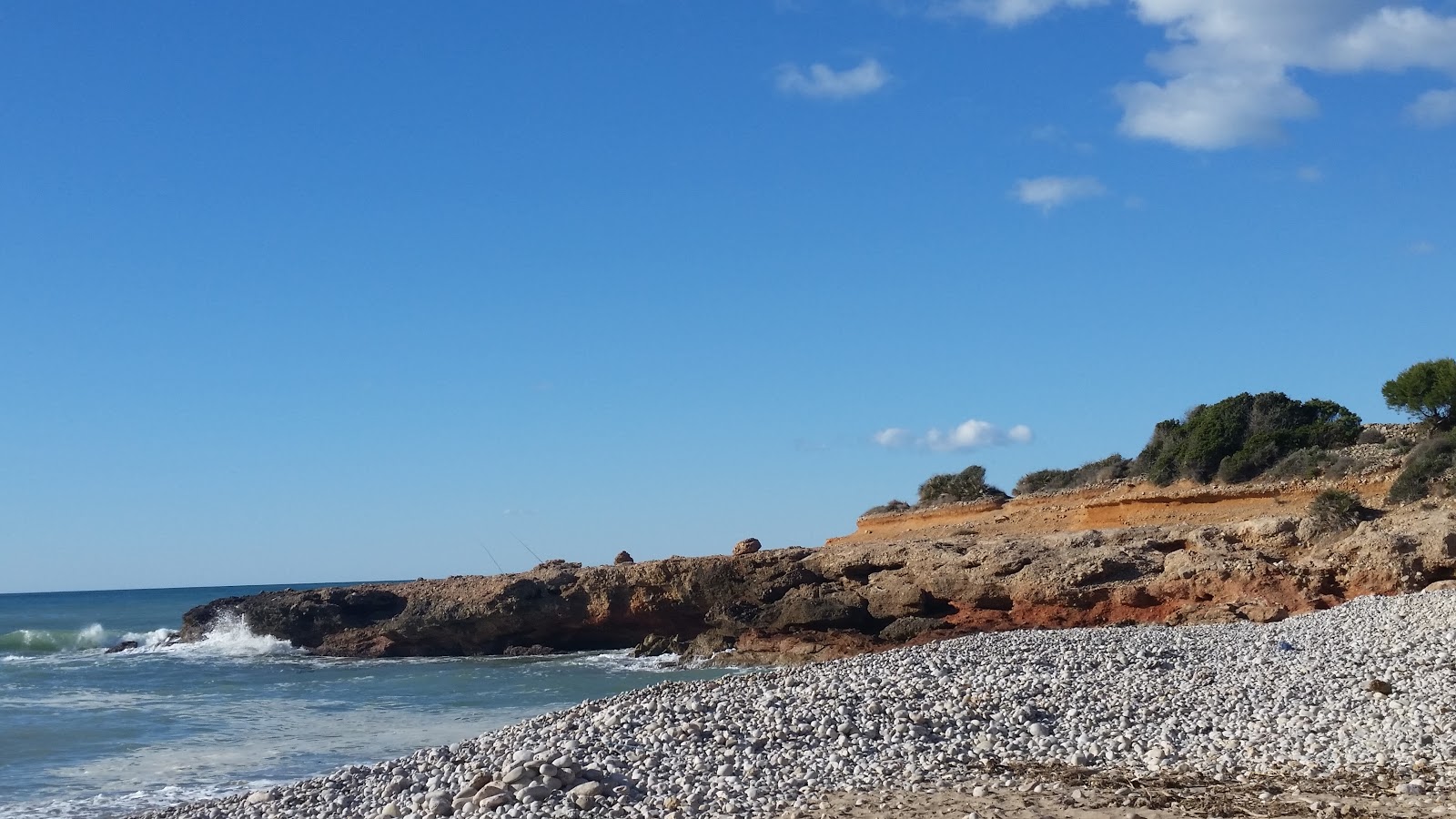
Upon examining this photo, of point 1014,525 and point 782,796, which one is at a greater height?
point 1014,525

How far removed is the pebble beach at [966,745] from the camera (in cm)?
788

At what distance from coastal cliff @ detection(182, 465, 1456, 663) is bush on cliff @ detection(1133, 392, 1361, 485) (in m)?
1.01

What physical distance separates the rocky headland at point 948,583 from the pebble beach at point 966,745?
251 inches

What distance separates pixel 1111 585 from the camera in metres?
21.7

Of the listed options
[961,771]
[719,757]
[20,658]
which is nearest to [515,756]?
[719,757]

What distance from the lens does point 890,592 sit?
24.3 metres

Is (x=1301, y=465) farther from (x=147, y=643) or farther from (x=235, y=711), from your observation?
(x=147, y=643)

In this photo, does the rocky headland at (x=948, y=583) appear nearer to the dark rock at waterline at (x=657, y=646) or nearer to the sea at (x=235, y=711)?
the dark rock at waterline at (x=657, y=646)

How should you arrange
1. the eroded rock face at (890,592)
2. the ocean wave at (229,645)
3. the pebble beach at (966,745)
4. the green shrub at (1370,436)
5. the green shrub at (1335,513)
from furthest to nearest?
the ocean wave at (229,645), the green shrub at (1370,436), the green shrub at (1335,513), the eroded rock face at (890,592), the pebble beach at (966,745)

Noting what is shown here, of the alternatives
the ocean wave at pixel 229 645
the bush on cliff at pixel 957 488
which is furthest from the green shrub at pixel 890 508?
the ocean wave at pixel 229 645

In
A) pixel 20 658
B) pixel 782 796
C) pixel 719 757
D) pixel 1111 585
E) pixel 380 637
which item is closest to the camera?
pixel 782 796

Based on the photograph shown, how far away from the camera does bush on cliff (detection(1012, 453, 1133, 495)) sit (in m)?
34.4

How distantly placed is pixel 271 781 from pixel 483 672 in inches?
501

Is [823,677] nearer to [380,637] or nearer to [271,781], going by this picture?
[271,781]
